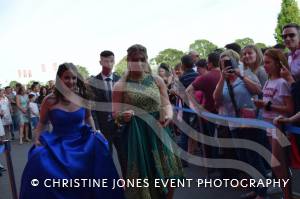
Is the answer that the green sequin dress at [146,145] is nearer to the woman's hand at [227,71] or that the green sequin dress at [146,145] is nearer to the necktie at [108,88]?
the woman's hand at [227,71]

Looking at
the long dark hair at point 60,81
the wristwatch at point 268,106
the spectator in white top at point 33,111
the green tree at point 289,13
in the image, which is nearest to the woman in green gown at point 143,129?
the long dark hair at point 60,81

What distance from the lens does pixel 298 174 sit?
20.1 feet

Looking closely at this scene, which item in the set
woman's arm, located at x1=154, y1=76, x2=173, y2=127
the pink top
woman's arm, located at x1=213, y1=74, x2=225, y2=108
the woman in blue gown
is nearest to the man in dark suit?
the woman in blue gown

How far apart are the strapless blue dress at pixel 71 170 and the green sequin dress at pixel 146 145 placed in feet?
0.69

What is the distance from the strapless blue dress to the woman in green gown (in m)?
0.21

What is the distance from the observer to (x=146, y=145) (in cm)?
429

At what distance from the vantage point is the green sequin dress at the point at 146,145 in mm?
4199

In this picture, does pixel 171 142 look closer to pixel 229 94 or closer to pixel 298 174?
pixel 229 94

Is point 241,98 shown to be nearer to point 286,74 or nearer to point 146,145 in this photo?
point 286,74

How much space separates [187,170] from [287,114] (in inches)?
131

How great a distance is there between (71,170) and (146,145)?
79cm

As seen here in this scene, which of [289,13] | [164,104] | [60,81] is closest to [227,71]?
[164,104]

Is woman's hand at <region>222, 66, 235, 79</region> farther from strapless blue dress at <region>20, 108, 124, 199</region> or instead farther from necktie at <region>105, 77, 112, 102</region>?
necktie at <region>105, 77, 112, 102</region>

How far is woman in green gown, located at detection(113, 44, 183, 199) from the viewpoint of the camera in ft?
13.8
